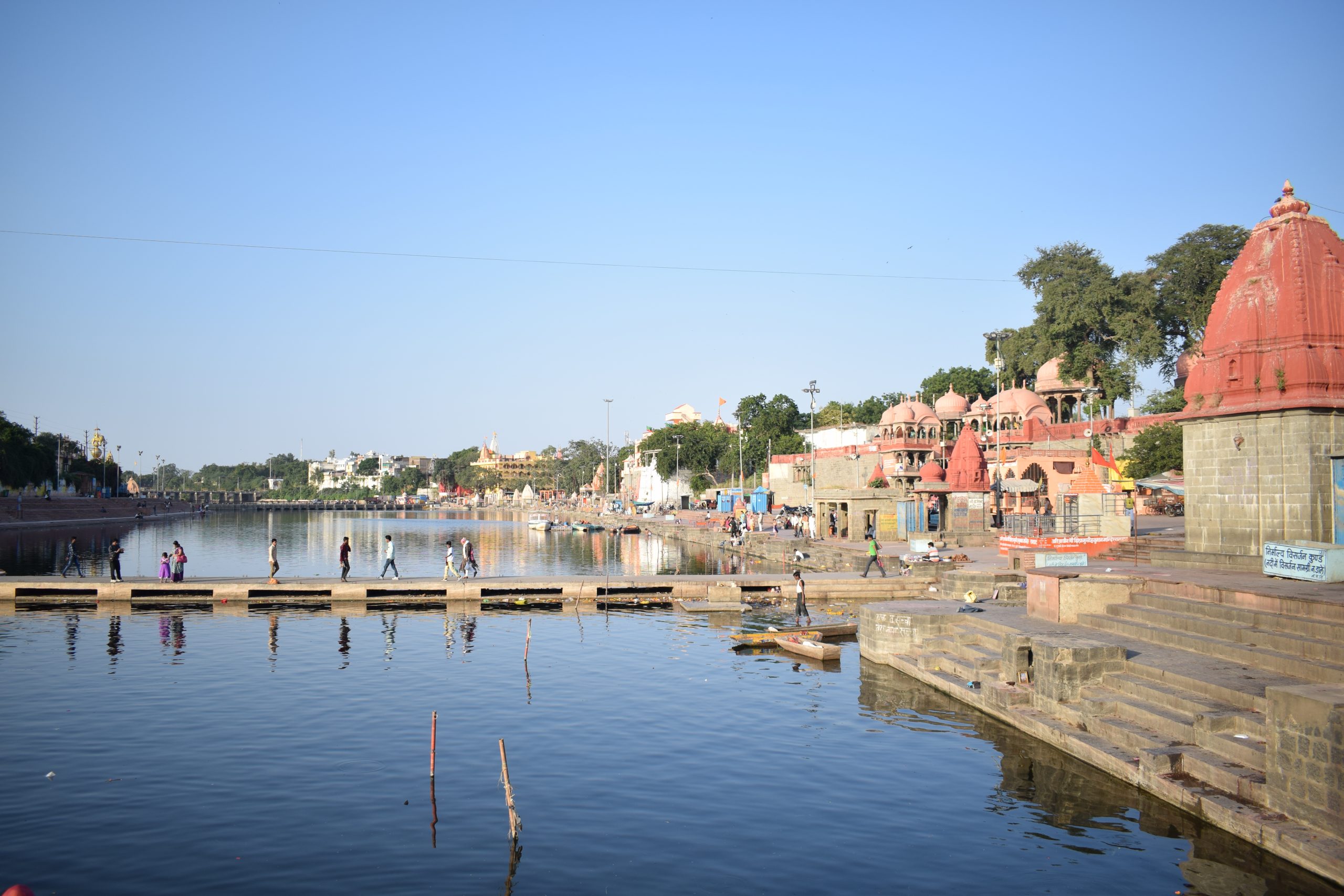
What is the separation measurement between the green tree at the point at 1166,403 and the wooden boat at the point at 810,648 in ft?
130

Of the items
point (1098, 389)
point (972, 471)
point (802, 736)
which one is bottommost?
point (802, 736)

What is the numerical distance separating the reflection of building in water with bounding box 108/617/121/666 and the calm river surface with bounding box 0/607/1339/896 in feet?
1.42

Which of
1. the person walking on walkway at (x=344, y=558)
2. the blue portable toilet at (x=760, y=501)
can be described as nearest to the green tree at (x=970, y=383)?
the blue portable toilet at (x=760, y=501)

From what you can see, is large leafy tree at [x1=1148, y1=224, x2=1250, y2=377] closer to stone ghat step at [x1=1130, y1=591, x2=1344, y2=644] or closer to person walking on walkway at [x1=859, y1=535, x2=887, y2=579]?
person walking on walkway at [x1=859, y1=535, x2=887, y2=579]

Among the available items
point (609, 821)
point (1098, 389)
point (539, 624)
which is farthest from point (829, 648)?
point (1098, 389)

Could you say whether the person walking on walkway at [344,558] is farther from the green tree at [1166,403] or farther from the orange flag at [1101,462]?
the green tree at [1166,403]

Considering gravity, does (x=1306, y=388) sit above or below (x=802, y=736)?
above

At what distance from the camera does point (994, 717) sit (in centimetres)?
1680

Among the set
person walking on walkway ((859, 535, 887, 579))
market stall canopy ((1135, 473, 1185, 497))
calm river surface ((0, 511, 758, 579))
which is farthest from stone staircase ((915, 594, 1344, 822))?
calm river surface ((0, 511, 758, 579))

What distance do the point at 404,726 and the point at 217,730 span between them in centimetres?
314

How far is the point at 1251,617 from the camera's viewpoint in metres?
15.3

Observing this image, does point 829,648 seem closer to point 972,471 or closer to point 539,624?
point 539,624

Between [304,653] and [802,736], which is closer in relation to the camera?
[802,736]

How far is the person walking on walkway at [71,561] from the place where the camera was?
1421 inches
